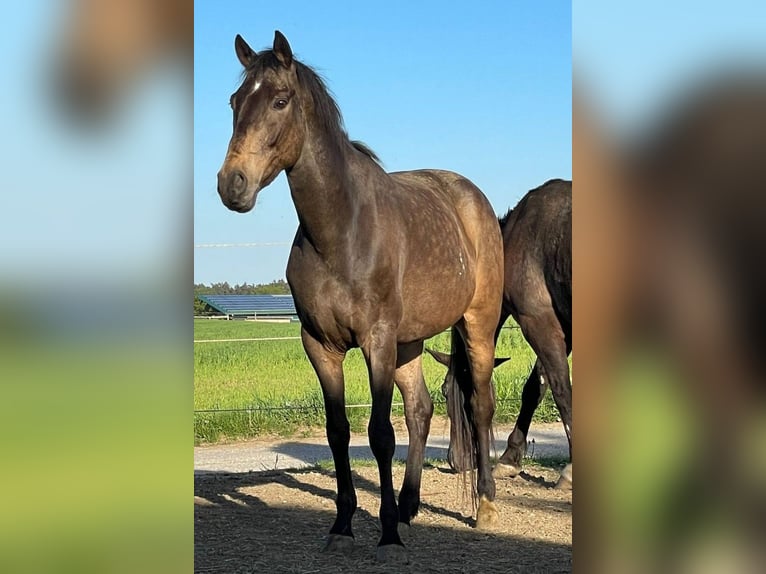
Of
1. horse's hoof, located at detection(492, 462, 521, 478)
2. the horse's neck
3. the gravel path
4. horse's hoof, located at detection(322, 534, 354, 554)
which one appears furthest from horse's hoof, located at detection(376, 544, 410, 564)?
the gravel path

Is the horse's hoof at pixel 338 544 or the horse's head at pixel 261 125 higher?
the horse's head at pixel 261 125

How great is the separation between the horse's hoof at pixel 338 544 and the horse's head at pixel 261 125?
1966mm

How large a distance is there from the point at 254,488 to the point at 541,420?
5068 mm

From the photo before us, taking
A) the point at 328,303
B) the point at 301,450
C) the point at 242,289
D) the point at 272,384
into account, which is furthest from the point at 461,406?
the point at 242,289

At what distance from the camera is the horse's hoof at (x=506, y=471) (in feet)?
23.9

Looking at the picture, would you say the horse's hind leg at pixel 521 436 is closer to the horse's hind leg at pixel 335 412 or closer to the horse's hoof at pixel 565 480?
the horse's hoof at pixel 565 480

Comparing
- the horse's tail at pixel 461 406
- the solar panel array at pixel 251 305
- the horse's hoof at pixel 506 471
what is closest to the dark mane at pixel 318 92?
the horse's tail at pixel 461 406

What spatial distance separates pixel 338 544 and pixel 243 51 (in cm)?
269

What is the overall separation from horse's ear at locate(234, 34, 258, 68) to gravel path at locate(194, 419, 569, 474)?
3998 mm

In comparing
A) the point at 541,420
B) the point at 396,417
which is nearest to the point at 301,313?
the point at 396,417

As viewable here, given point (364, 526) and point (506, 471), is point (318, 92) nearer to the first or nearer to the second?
point (364, 526)

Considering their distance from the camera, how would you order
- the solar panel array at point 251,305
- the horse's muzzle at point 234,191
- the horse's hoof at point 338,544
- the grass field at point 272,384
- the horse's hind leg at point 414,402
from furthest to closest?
the solar panel array at point 251,305 < the grass field at point 272,384 < the horse's hind leg at point 414,402 < the horse's hoof at point 338,544 < the horse's muzzle at point 234,191
